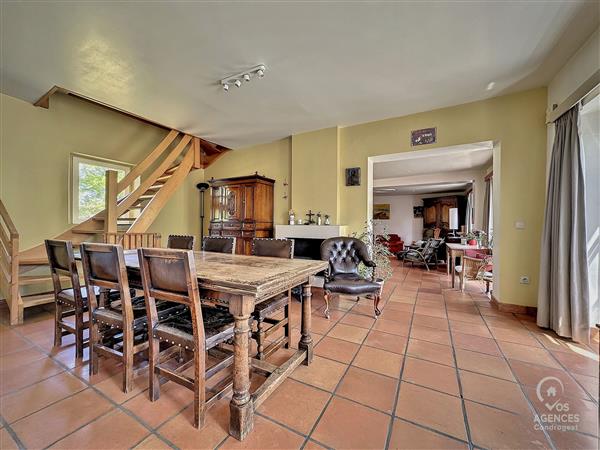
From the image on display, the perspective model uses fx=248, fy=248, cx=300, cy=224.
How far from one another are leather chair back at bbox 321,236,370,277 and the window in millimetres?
3968

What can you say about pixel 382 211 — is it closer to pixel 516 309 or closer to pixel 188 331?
pixel 516 309

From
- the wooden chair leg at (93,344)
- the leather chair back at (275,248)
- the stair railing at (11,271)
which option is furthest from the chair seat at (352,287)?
the stair railing at (11,271)

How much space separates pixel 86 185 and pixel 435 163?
22.4ft

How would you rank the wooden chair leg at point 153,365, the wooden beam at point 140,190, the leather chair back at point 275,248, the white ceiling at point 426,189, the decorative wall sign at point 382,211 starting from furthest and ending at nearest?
the decorative wall sign at point 382,211 < the white ceiling at point 426,189 < the wooden beam at point 140,190 < the leather chair back at point 275,248 < the wooden chair leg at point 153,365

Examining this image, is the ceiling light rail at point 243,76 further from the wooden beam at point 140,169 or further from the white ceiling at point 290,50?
the wooden beam at point 140,169

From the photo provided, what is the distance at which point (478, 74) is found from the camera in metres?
2.71

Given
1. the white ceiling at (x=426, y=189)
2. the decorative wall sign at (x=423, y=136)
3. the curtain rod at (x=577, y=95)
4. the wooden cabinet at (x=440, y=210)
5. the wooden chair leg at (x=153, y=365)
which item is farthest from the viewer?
the wooden cabinet at (x=440, y=210)

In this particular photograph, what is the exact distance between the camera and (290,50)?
235cm

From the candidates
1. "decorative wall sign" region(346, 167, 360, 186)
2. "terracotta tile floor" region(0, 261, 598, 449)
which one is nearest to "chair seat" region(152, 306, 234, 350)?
"terracotta tile floor" region(0, 261, 598, 449)

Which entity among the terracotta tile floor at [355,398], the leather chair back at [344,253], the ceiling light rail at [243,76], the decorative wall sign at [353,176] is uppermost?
the ceiling light rail at [243,76]

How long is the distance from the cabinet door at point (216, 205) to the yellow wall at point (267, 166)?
21.4 inches

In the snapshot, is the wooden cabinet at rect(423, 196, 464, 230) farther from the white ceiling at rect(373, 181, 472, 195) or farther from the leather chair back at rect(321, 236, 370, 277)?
the leather chair back at rect(321, 236, 370, 277)

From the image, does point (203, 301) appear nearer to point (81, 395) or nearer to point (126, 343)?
point (126, 343)

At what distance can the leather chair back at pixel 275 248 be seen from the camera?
244cm
